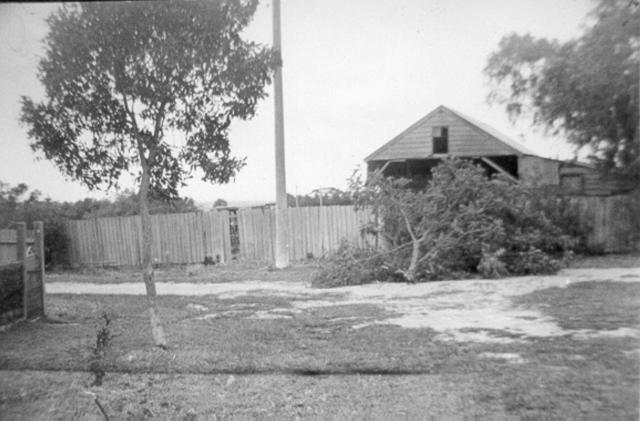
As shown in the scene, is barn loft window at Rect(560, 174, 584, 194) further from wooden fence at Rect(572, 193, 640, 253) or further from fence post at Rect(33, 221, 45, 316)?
fence post at Rect(33, 221, 45, 316)

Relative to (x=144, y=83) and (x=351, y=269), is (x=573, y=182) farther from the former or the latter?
(x=144, y=83)

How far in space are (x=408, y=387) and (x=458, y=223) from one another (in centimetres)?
767

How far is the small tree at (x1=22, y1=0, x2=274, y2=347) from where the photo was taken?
4.78 metres

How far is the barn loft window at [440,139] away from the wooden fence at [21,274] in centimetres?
1395

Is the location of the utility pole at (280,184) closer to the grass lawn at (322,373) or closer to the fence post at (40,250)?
the fence post at (40,250)

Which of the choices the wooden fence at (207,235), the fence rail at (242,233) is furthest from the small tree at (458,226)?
the wooden fence at (207,235)

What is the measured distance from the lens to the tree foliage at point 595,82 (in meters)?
9.67

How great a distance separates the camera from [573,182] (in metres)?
17.1

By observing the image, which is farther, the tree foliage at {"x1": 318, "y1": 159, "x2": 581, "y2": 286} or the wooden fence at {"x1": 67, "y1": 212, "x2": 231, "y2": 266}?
the tree foliage at {"x1": 318, "y1": 159, "x2": 581, "y2": 286}

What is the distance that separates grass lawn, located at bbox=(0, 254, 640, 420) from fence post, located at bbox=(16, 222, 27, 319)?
43cm

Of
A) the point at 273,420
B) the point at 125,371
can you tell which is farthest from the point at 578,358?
the point at 125,371

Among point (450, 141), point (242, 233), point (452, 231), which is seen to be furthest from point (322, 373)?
point (450, 141)

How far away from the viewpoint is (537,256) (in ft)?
35.7

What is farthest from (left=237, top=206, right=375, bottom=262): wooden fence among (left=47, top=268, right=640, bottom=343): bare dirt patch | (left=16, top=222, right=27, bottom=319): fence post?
(left=16, top=222, right=27, bottom=319): fence post
